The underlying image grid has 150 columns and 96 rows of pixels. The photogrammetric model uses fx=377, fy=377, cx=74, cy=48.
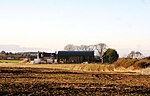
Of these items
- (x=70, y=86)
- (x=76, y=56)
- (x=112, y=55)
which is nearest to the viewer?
(x=70, y=86)

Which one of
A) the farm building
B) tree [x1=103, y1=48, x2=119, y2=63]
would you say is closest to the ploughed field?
tree [x1=103, y1=48, x2=119, y2=63]

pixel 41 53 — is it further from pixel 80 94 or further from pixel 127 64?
pixel 80 94

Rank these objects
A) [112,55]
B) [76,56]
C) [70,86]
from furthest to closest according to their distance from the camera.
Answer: [76,56] < [112,55] < [70,86]

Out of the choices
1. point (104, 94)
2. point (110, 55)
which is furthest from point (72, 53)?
point (104, 94)

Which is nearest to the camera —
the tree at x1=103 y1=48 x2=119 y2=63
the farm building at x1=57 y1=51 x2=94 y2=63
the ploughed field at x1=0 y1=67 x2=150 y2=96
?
the ploughed field at x1=0 y1=67 x2=150 y2=96

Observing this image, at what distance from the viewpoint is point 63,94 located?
2147cm

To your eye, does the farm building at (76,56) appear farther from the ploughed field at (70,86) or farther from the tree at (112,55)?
the ploughed field at (70,86)

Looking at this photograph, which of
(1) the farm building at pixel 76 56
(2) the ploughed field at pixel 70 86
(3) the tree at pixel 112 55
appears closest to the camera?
(2) the ploughed field at pixel 70 86

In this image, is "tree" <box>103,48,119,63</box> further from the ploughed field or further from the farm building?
the ploughed field

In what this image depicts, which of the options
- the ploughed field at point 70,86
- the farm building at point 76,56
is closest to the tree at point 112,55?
the farm building at point 76,56

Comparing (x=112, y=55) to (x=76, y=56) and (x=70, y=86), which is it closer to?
(x=76, y=56)

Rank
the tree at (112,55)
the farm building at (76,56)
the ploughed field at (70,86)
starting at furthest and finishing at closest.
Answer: the farm building at (76,56) < the tree at (112,55) < the ploughed field at (70,86)

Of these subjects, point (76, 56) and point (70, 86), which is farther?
point (76, 56)

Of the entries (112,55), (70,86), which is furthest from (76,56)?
(70,86)
